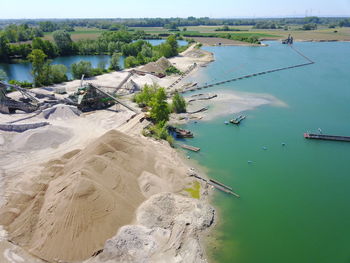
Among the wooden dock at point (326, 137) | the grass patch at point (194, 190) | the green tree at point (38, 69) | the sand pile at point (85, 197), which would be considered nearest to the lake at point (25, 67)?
the green tree at point (38, 69)

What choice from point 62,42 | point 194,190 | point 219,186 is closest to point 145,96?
point 219,186

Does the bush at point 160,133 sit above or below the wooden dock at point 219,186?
above

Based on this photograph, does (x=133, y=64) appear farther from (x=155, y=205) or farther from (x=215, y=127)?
(x=155, y=205)

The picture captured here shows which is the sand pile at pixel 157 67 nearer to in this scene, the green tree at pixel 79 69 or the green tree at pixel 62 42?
the green tree at pixel 79 69

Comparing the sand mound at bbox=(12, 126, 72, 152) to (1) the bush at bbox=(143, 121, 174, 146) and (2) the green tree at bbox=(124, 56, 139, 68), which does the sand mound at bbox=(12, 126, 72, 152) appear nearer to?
(1) the bush at bbox=(143, 121, 174, 146)

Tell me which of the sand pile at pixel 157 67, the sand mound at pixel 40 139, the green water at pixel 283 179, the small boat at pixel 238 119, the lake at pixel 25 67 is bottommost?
the green water at pixel 283 179
